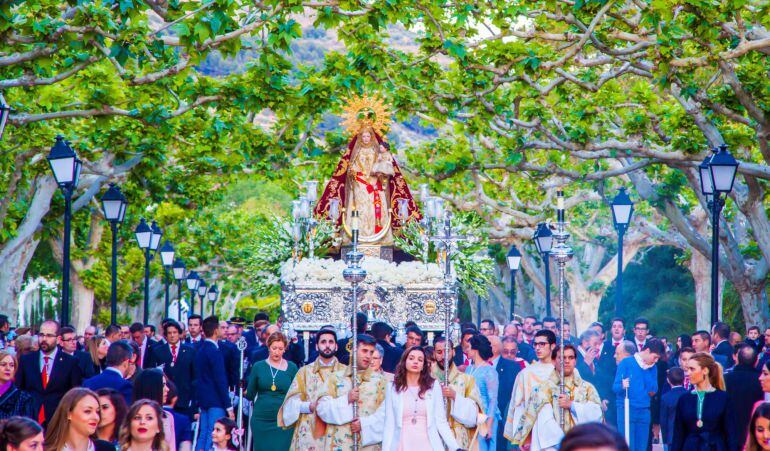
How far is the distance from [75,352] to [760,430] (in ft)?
27.5

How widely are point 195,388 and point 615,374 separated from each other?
230 inches

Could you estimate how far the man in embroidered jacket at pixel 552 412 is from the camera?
11773 millimetres

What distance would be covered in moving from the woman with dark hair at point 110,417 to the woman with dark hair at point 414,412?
3.03m

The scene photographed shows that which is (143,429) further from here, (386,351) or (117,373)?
(386,351)

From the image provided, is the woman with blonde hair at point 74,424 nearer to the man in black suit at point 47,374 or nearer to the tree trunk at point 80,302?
the man in black suit at point 47,374

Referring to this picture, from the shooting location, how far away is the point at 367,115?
24.5m

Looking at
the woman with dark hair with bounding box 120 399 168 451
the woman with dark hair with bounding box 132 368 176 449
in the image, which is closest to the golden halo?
the woman with dark hair with bounding box 132 368 176 449

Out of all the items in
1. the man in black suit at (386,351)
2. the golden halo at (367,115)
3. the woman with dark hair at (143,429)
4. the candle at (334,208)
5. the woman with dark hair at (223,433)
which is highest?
the golden halo at (367,115)

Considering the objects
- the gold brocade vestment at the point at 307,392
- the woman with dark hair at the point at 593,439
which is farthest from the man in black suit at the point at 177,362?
the woman with dark hair at the point at 593,439

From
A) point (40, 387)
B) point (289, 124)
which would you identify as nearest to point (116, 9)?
point (40, 387)

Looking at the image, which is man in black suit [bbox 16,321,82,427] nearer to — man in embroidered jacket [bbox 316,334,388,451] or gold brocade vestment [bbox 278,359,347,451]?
gold brocade vestment [bbox 278,359,347,451]

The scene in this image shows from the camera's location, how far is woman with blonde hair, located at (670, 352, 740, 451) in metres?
10.5

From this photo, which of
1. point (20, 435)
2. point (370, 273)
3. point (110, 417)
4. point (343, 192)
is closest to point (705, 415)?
point (110, 417)

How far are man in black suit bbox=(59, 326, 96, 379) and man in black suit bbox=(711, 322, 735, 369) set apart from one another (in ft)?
26.7
